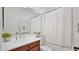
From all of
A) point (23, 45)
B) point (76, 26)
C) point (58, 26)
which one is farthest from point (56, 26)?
point (23, 45)

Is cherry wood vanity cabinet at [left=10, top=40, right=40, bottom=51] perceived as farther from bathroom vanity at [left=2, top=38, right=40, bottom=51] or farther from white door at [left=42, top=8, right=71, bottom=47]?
white door at [left=42, top=8, right=71, bottom=47]

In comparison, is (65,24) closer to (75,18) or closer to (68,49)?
(75,18)

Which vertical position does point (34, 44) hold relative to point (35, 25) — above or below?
below

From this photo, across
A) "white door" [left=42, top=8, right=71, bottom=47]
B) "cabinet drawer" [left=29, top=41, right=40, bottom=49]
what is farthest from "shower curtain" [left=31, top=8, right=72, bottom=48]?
"cabinet drawer" [left=29, top=41, right=40, bottom=49]

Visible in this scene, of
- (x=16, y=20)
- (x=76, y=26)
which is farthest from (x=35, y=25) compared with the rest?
(x=76, y=26)

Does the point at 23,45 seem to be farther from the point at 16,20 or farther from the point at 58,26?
the point at 58,26

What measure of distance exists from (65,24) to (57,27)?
0.37 ft

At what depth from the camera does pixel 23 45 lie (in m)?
1.28

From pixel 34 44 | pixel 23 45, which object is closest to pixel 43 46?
pixel 34 44

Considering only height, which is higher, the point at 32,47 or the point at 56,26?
the point at 56,26

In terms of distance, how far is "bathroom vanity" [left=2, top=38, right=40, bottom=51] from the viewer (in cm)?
122

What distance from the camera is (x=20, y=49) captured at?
1.27 metres

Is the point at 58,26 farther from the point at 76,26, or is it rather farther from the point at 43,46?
the point at 43,46

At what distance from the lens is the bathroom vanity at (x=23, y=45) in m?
1.22
